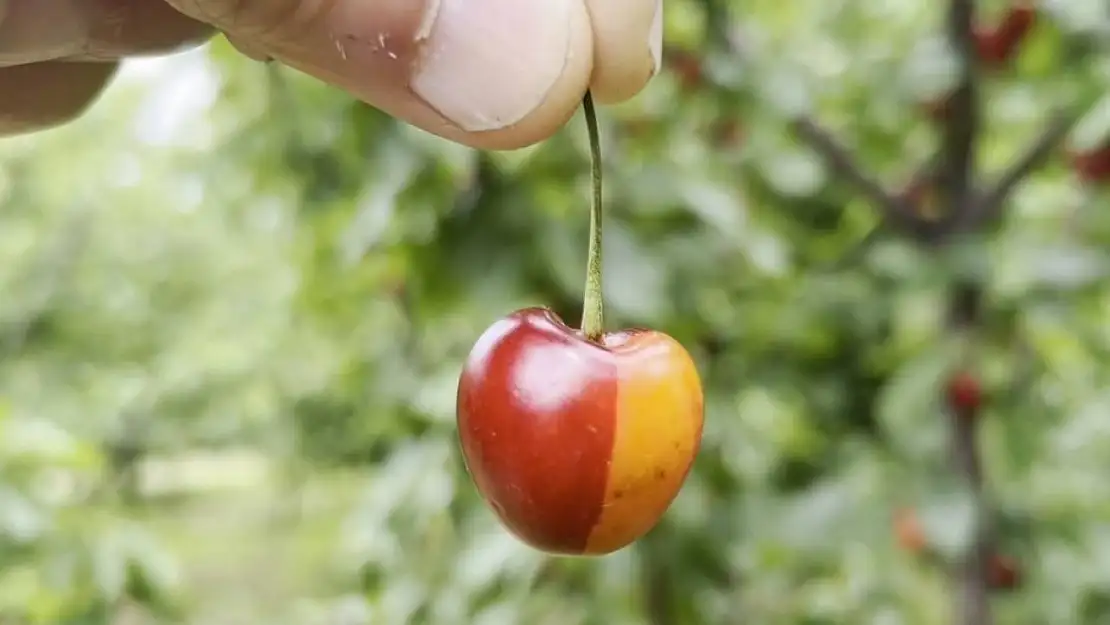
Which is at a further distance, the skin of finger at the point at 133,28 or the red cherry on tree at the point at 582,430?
the skin of finger at the point at 133,28

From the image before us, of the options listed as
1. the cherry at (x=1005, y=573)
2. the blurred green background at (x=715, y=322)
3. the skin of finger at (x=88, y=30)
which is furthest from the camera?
the cherry at (x=1005, y=573)

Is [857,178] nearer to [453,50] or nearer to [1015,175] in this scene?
[1015,175]

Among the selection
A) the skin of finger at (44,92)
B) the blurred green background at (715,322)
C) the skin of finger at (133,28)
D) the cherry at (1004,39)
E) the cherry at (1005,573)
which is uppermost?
the skin of finger at (133,28)

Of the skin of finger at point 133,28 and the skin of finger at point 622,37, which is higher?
the skin of finger at point 622,37

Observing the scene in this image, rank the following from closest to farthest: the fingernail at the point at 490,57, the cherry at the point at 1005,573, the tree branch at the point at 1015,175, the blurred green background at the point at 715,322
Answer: the fingernail at the point at 490,57 → the blurred green background at the point at 715,322 → the tree branch at the point at 1015,175 → the cherry at the point at 1005,573

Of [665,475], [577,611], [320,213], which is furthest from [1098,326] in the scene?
[665,475]

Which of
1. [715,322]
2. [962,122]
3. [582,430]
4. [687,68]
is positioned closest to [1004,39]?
[962,122]

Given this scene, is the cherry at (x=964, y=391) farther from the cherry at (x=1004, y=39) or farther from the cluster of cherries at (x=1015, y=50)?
the cherry at (x=1004, y=39)

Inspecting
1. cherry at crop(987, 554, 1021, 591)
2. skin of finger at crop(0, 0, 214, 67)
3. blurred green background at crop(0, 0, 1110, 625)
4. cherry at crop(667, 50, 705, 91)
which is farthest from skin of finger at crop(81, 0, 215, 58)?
cherry at crop(987, 554, 1021, 591)

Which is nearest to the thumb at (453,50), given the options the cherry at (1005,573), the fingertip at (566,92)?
the fingertip at (566,92)
